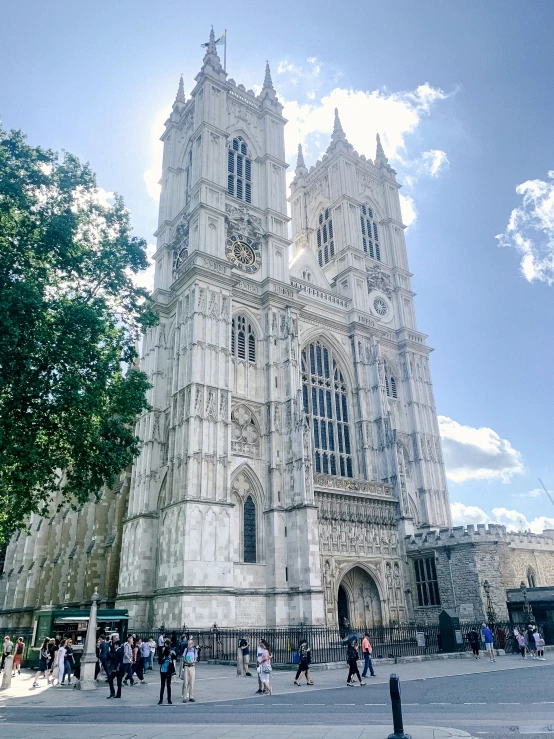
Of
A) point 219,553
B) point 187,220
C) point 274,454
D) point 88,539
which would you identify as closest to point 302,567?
point 219,553

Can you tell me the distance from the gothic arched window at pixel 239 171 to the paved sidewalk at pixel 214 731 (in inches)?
1371

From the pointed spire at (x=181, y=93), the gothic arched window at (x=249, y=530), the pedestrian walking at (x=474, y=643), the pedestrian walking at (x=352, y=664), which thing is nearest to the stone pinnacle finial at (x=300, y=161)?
the pointed spire at (x=181, y=93)

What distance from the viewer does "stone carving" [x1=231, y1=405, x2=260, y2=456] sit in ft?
105

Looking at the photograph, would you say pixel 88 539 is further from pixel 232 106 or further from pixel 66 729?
pixel 232 106

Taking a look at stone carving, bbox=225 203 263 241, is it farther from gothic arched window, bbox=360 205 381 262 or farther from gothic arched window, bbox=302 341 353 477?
gothic arched window, bbox=360 205 381 262

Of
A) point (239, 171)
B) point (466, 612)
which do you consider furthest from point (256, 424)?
Answer: point (239, 171)

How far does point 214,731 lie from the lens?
943cm

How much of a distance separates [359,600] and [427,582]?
411 centimetres

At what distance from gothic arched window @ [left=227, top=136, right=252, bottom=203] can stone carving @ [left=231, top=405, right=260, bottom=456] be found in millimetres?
16384

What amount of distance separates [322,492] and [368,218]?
1060 inches

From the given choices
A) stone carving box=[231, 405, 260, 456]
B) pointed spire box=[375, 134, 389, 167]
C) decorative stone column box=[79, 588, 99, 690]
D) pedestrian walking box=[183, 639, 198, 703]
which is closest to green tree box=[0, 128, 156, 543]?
decorative stone column box=[79, 588, 99, 690]

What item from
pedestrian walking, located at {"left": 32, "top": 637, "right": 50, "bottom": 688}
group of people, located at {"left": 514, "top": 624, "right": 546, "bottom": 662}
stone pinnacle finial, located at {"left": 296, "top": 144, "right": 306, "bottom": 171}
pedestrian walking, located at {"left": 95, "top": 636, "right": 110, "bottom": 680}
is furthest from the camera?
stone pinnacle finial, located at {"left": 296, "top": 144, "right": 306, "bottom": 171}

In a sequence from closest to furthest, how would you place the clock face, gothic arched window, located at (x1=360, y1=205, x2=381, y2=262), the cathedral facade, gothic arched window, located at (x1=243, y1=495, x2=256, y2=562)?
1. the cathedral facade
2. gothic arched window, located at (x1=243, y1=495, x2=256, y2=562)
3. the clock face
4. gothic arched window, located at (x1=360, y1=205, x2=381, y2=262)

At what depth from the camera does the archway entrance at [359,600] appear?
31.6 metres
